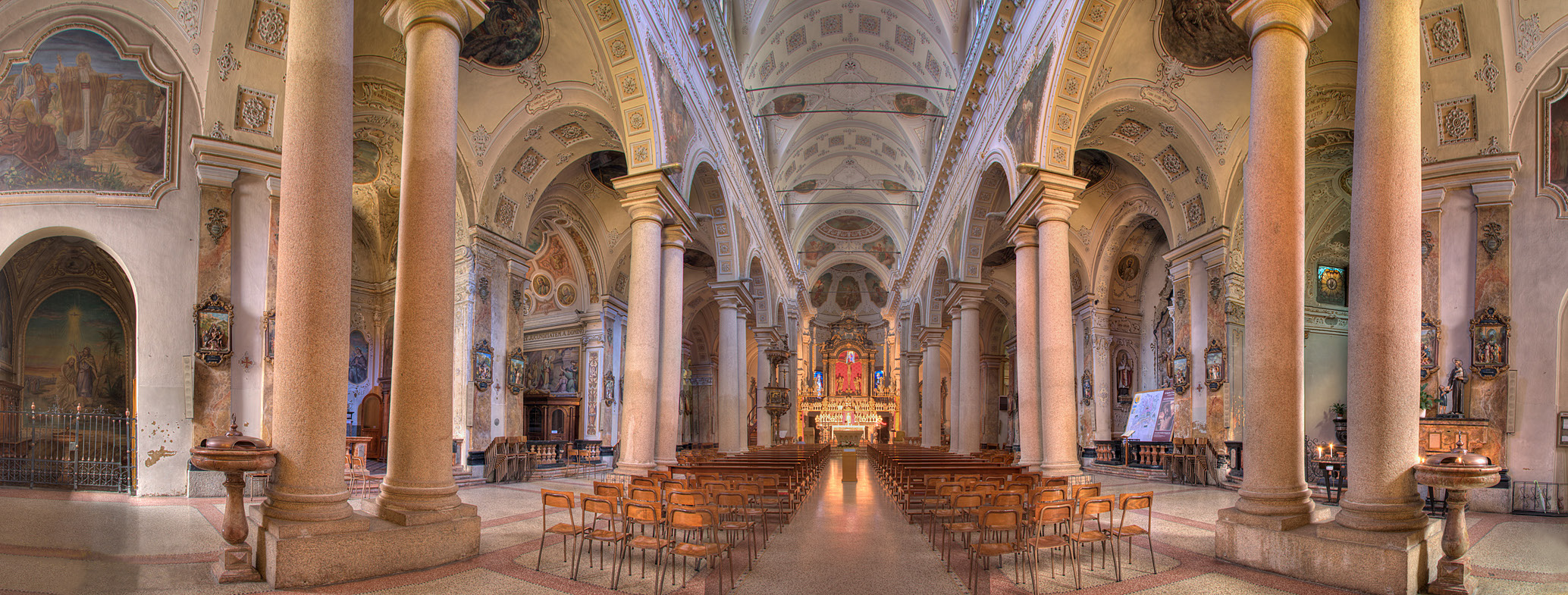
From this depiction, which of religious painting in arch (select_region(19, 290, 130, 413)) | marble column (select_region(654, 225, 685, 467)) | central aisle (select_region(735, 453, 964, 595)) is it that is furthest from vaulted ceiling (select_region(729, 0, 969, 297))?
religious painting in arch (select_region(19, 290, 130, 413))

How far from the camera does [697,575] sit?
22.1 feet

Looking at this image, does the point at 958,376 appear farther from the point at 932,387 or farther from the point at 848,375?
the point at 848,375

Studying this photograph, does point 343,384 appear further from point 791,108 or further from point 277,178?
point 791,108

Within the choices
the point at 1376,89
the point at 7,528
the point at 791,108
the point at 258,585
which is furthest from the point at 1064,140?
the point at 791,108

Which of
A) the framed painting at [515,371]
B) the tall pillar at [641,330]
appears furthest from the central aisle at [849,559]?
the framed painting at [515,371]

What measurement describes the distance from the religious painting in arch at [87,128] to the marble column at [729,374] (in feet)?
41.5

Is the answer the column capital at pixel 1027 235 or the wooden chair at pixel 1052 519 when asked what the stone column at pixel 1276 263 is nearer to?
the wooden chair at pixel 1052 519

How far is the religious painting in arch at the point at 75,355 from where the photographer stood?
16234 millimetres

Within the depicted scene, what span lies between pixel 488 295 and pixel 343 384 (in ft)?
35.2

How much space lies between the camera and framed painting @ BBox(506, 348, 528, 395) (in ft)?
55.9

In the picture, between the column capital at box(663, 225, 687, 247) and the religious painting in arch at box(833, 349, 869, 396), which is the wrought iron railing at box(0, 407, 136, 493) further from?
the religious painting in arch at box(833, 349, 869, 396)

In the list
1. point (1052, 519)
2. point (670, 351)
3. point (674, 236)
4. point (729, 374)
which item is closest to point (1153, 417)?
point (729, 374)

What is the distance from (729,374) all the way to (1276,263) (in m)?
15.8

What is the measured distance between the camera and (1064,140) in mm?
12945
